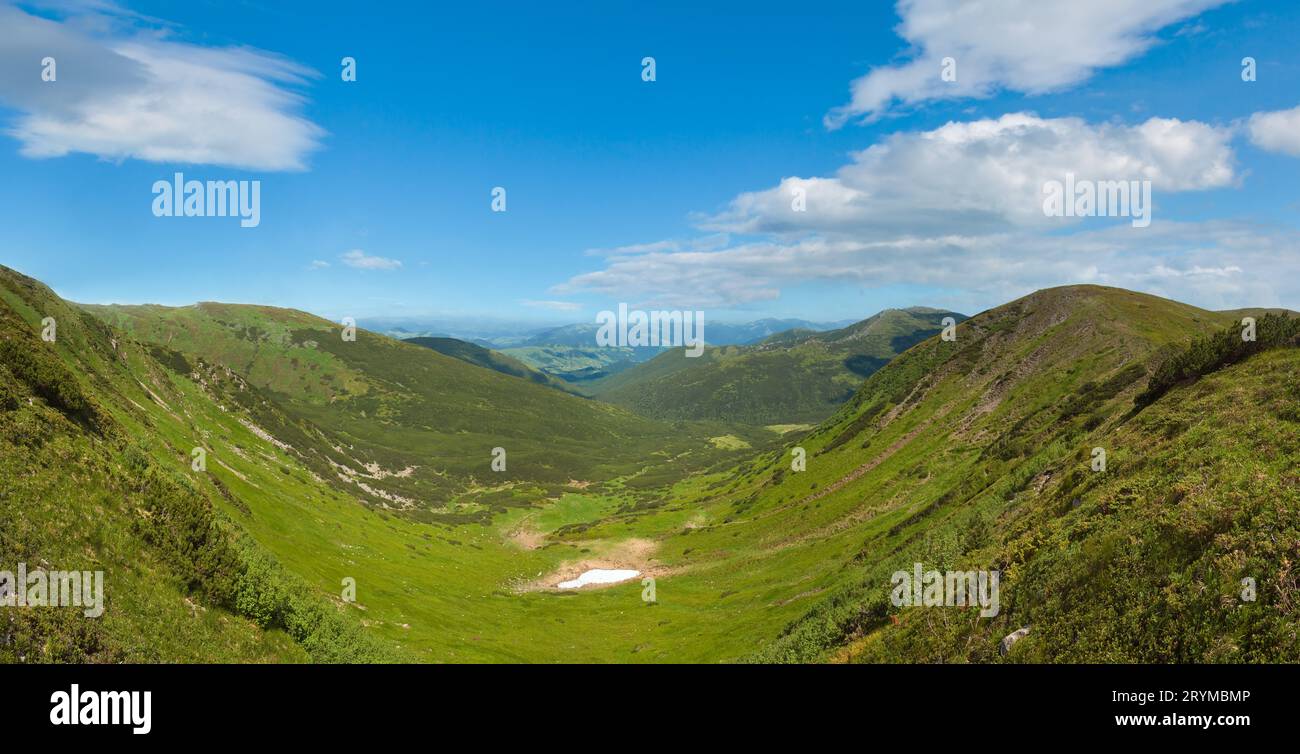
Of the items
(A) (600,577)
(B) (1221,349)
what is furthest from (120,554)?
(A) (600,577)

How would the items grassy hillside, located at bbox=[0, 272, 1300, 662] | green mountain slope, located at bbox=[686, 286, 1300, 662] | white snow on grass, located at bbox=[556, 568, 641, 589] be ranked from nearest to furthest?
green mountain slope, located at bbox=[686, 286, 1300, 662] → grassy hillside, located at bbox=[0, 272, 1300, 662] → white snow on grass, located at bbox=[556, 568, 641, 589]

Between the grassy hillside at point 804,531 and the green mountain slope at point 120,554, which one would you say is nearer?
the grassy hillside at point 804,531

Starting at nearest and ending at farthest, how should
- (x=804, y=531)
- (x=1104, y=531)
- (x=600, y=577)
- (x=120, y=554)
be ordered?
(x=1104, y=531) → (x=120, y=554) → (x=804, y=531) → (x=600, y=577)

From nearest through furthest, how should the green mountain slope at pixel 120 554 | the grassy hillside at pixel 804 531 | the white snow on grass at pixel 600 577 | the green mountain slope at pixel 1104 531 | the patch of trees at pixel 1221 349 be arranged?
the green mountain slope at pixel 1104 531, the grassy hillside at pixel 804 531, the green mountain slope at pixel 120 554, the patch of trees at pixel 1221 349, the white snow on grass at pixel 600 577

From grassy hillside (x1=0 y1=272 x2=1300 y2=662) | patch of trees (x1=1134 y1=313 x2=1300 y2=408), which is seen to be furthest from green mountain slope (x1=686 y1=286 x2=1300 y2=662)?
patch of trees (x1=1134 y1=313 x2=1300 y2=408)

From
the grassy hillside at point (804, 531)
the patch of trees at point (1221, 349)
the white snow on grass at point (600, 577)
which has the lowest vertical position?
the white snow on grass at point (600, 577)

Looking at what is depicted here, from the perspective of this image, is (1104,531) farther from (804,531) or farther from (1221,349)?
(804,531)

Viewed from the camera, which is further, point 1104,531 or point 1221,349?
point 1221,349

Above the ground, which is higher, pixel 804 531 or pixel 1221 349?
pixel 1221 349

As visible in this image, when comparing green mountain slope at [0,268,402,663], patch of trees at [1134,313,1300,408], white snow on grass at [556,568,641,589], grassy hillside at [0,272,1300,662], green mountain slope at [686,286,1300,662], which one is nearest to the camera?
green mountain slope at [686,286,1300,662]

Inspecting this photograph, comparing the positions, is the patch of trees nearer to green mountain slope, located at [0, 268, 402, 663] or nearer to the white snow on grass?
green mountain slope, located at [0, 268, 402, 663]

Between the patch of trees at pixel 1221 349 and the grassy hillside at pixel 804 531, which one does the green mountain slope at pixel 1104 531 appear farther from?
the patch of trees at pixel 1221 349

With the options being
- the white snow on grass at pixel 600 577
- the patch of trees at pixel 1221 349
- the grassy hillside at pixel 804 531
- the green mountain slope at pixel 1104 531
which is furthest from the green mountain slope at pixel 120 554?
the white snow on grass at pixel 600 577
